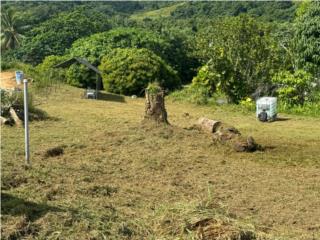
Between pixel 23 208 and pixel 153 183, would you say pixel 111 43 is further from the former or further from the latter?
pixel 23 208

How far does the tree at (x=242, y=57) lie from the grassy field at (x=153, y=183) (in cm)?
555

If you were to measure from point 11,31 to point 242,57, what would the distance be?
90.8ft

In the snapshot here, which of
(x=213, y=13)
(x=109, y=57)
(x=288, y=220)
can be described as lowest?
(x=288, y=220)

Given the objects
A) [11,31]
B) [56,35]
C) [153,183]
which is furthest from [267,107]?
[11,31]

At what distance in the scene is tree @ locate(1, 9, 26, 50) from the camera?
138 feet

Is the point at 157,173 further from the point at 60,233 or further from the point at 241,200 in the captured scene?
the point at 60,233

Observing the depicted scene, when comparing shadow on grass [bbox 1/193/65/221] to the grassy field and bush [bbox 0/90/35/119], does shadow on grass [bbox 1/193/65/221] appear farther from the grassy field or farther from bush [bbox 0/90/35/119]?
bush [bbox 0/90/35/119]

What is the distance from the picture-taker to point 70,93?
19281mm

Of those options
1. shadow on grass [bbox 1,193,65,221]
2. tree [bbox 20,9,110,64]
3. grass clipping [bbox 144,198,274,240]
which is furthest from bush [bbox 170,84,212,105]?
tree [bbox 20,9,110,64]

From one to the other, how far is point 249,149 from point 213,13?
56410mm

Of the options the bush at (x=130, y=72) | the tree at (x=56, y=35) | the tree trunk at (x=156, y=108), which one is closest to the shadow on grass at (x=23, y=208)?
the tree trunk at (x=156, y=108)

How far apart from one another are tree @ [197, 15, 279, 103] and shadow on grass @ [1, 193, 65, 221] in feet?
44.8

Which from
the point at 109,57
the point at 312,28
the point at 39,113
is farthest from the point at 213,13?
the point at 39,113

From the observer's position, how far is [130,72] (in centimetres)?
2314
